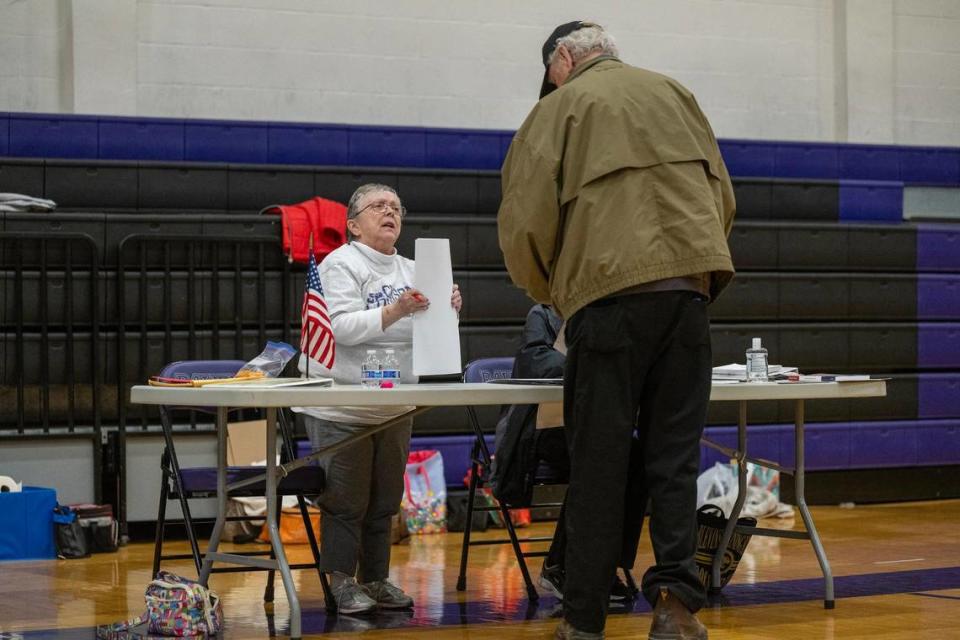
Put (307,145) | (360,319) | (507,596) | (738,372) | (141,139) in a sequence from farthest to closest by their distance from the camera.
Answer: (307,145) < (141,139) < (507,596) < (738,372) < (360,319)

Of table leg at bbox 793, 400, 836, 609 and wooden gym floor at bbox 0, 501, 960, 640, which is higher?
table leg at bbox 793, 400, 836, 609

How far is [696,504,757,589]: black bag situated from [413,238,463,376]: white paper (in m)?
1.15

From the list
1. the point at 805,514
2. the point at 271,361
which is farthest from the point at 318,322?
the point at 805,514

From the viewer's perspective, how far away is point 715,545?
14.4ft

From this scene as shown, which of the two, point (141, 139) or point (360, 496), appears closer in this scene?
point (360, 496)

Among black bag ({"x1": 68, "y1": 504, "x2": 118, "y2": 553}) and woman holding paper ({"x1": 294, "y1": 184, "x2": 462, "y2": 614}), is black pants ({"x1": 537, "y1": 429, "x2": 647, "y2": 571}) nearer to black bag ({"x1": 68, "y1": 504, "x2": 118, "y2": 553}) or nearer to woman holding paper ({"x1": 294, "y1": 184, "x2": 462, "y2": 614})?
woman holding paper ({"x1": 294, "y1": 184, "x2": 462, "y2": 614})

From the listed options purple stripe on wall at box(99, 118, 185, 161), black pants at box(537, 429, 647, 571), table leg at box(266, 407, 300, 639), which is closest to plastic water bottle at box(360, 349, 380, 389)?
table leg at box(266, 407, 300, 639)

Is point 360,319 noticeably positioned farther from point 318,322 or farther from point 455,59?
point 455,59

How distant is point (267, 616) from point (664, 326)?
5.30ft

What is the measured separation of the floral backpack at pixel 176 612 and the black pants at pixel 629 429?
1.06 m

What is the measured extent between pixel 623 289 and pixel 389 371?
85 centimetres

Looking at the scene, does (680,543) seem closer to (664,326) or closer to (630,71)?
(664,326)

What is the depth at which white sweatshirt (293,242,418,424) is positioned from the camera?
158 inches

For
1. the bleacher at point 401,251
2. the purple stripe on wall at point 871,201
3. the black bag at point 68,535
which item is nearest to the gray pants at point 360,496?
the black bag at point 68,535
